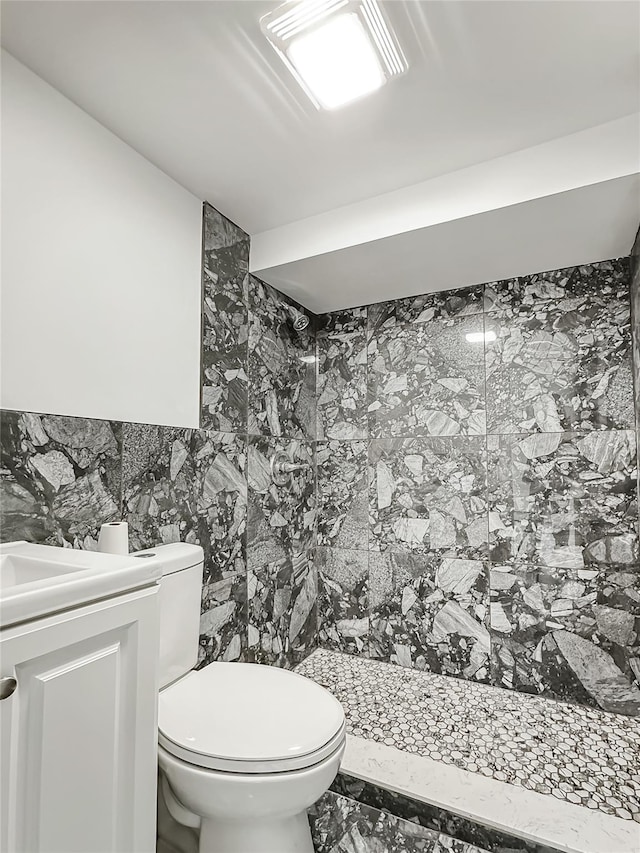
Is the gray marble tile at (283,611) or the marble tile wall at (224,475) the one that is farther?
the gray marble tile at (283,611)

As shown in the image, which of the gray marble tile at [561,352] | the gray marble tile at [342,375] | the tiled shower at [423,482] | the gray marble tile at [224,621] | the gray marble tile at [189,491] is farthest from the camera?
the gray marble tile at [342,375]

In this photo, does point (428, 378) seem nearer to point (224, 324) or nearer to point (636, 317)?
point (636, 317)

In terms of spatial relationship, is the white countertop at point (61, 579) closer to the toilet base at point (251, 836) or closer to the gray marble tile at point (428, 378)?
the toilet base at point (251, 836)

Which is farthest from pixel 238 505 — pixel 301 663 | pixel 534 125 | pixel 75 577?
pixel 534 125

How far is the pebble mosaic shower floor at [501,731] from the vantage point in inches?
63.5

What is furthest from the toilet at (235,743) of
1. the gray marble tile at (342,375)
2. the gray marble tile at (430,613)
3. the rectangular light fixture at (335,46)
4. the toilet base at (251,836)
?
the rectangular light fixture at (335,46)

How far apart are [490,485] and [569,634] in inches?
28.5

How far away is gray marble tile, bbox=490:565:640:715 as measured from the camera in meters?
2.06

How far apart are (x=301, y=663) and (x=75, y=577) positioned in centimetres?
185

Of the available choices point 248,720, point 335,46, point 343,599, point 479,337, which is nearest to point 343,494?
point 343,599

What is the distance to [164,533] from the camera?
175 cm

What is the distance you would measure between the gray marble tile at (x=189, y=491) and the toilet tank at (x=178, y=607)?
0.12m

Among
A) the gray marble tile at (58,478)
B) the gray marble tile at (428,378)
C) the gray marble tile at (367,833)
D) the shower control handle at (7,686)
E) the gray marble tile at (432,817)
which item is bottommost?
the gray marble tile at (367,833)

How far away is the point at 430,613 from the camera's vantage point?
7.93 feet
